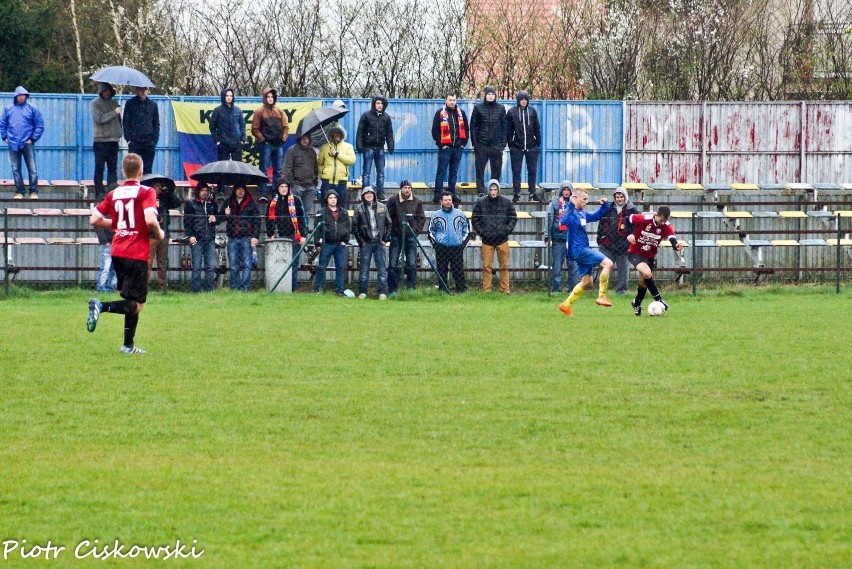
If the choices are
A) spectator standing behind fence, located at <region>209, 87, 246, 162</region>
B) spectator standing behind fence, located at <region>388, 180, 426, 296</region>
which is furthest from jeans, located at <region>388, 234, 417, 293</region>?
spectator standing behind fence, located at <region>209, 87, 246, 162</region>

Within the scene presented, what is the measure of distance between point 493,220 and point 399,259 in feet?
5.66

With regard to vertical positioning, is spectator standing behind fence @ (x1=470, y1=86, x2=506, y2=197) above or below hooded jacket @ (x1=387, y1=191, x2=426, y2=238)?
above

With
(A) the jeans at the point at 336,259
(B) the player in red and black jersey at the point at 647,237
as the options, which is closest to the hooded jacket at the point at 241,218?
(A) the jeans at the point at 336,259

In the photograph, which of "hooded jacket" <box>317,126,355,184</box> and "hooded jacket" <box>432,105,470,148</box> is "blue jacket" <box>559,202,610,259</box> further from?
"hooded jacket" <box>432,105,470,148</box>

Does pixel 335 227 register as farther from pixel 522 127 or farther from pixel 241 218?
pixel 522 127

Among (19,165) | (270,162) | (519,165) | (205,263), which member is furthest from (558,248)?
(19,165)

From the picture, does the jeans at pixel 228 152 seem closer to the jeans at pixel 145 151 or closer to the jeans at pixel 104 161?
the jeans at pixel 145 151

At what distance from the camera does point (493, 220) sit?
22.6m

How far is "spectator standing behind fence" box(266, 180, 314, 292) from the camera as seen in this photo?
22266 millimetres

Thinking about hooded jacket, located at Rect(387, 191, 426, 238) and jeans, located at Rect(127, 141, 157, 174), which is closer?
hooded jacket, located at Rect(387, 191, 426, 238)

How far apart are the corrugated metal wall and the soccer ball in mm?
10257

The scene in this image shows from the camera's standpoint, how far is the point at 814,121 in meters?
30.0

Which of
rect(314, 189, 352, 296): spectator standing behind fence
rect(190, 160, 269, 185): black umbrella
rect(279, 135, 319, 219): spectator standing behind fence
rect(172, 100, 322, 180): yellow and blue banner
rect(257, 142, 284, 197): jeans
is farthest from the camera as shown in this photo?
rect(172, 100, 322, 180): yellow and blue banner

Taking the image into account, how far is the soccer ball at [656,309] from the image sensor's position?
1820cm
